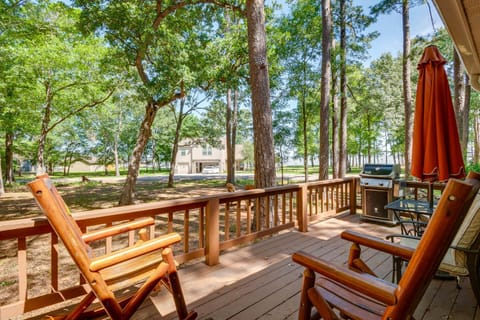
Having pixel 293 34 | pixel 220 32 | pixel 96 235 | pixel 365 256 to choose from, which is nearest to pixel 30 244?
pixel 96 235

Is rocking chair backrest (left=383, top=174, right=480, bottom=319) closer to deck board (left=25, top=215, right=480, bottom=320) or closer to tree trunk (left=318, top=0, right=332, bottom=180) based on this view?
deck board (left=25, top=215, right=480, bottom=320)

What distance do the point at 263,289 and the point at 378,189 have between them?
333 centimetres

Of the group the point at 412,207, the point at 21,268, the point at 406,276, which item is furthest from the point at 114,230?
the point at 412,207

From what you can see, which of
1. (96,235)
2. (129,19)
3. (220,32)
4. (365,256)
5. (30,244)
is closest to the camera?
(96,235)

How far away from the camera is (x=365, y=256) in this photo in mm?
3059

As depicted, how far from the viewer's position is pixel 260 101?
4.51 meters

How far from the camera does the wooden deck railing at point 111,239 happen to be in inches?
70.3

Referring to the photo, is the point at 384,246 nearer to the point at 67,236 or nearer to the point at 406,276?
the point at 406,276

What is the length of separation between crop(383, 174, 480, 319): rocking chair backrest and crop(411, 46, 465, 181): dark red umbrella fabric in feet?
6.15

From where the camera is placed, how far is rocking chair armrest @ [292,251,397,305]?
3.46ft

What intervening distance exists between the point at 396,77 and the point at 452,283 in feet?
62.7

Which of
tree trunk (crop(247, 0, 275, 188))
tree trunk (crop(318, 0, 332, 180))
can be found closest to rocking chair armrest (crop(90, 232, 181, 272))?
Answer: tree trunk (crop(247, 0, 275, 188))

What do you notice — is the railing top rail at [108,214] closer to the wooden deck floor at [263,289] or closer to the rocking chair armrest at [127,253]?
the rocking chair armrest at [127,253]

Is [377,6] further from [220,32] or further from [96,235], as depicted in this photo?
[96,235]
